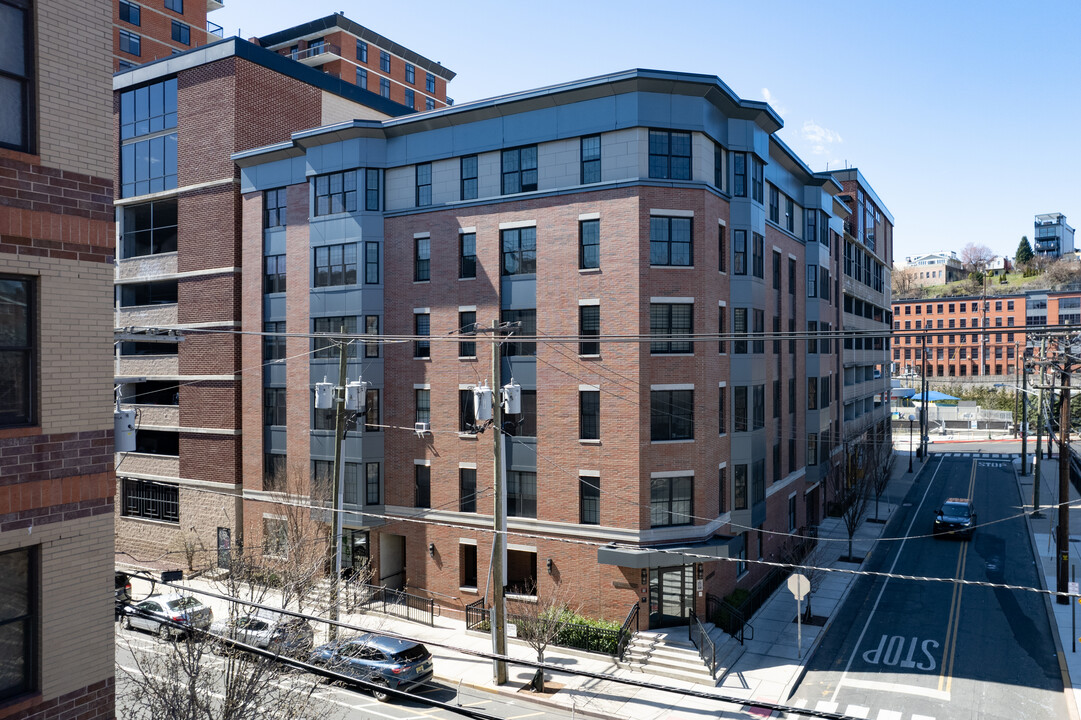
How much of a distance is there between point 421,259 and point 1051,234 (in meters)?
203

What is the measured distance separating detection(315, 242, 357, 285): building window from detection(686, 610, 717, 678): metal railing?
18.6 meters

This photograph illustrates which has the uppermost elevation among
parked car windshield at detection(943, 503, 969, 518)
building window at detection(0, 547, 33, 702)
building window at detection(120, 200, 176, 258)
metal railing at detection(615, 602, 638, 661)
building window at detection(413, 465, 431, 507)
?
building window at detection(120, 200, 176, 258)

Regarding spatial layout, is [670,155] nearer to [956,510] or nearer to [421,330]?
[421,330]

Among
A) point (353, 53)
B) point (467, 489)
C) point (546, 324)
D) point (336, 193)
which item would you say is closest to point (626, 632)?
point (467, 489)

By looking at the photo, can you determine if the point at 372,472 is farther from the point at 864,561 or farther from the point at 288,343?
the point at 864,561

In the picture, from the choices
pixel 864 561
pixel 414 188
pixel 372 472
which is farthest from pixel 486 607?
pixel 864 561

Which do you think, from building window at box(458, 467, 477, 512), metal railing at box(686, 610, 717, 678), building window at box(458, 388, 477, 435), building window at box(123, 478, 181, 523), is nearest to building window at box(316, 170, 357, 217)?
building window at box(458, 388, 477, 435)

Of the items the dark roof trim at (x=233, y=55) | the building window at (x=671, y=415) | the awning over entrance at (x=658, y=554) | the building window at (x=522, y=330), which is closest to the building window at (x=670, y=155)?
the building window at (x=522, y=330)

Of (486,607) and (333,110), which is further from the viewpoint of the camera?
(333,110)

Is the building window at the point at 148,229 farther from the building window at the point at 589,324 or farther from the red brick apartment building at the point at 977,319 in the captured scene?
the red brick apartment building at the point at 977,319

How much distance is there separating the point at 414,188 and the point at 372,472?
38.7 feet

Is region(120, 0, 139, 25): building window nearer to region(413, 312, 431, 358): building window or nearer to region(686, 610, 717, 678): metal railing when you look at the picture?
region(413, 312, 431, 358): building window

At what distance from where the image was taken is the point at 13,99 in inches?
310

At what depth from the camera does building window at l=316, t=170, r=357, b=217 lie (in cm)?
3167
